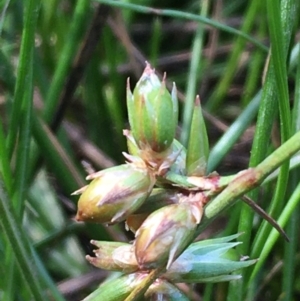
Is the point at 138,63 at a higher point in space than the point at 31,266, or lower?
higher

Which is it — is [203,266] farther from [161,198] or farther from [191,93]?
[191,93]

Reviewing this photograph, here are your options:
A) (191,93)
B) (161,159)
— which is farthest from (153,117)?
(191,93)

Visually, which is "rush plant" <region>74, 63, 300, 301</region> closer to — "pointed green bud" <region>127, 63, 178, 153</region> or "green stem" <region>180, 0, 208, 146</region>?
"pointed green bud" <region>127, 63, 178, 153</region>

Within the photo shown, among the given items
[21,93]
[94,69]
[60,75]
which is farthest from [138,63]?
[21,93]

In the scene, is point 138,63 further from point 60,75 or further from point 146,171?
point 146,171

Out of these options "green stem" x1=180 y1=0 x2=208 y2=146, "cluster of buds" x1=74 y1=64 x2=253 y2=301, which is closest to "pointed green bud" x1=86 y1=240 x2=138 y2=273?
"cluster of buds" x1=74 y1=64 x2=253 y2=301
